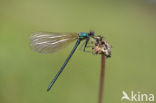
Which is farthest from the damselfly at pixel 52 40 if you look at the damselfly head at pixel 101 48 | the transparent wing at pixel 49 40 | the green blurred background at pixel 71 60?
the damselfly head at pixel 101 48

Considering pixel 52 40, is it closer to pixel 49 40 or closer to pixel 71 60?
pixel 49 40

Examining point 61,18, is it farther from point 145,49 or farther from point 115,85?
point 115,85

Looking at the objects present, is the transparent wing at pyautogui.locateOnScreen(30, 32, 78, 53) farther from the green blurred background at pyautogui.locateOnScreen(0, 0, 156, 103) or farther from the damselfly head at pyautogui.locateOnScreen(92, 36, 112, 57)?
the damselfly head at pyautogui.locateOnScreen(92, 36, 112, 57)

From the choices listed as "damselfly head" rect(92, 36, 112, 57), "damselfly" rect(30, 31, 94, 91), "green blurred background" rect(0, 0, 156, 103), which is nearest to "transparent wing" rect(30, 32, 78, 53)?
"damselfly" rect(30, 31, 94, 91)

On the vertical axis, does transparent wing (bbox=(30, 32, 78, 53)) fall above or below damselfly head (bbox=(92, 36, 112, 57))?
above

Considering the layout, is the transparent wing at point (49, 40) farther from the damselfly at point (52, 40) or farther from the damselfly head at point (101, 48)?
the damselfly head at point (101, 48)

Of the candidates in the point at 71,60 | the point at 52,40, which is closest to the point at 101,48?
the point at 52,40

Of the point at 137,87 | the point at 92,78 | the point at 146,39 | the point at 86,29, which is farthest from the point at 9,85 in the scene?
the point at 146,39
